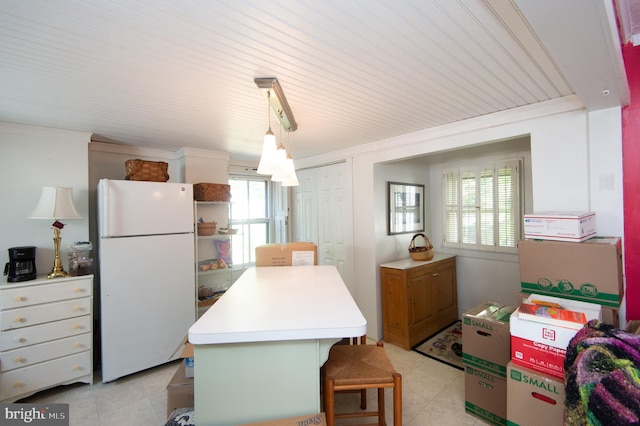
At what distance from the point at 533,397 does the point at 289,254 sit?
1829 millimetres

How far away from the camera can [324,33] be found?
47.1 inches

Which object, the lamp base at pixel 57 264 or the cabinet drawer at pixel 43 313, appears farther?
the lamp base at pixel 57 264

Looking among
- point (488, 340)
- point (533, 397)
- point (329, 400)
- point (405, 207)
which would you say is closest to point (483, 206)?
point (405, 207)

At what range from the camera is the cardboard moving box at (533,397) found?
4.64 feet

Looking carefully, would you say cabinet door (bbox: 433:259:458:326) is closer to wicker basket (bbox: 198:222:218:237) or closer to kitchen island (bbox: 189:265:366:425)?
kitchen island (bbox: 189:265:366:425)

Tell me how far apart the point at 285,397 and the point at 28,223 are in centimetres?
283

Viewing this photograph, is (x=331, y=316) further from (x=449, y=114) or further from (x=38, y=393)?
(x=38, y=393)

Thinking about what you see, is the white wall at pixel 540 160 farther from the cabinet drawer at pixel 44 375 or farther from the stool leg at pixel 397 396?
the cabinet drawer at pixel 44 375

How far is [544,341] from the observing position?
57.3 inches

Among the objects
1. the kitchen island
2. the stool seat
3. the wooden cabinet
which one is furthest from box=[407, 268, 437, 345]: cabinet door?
the kitchen island

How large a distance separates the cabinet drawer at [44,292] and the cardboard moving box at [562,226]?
11.8 feet

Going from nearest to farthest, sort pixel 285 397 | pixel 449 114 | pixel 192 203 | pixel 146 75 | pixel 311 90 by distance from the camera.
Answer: pixel 285 397 → pixel 146 75 → pixel 311 90 → pixel 449 114 → pixel 192 203

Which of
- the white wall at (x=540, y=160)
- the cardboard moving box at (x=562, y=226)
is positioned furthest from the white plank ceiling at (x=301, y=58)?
the cardboard moving box at (x=562, y=226)

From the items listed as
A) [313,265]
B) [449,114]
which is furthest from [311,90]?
[313,265]
